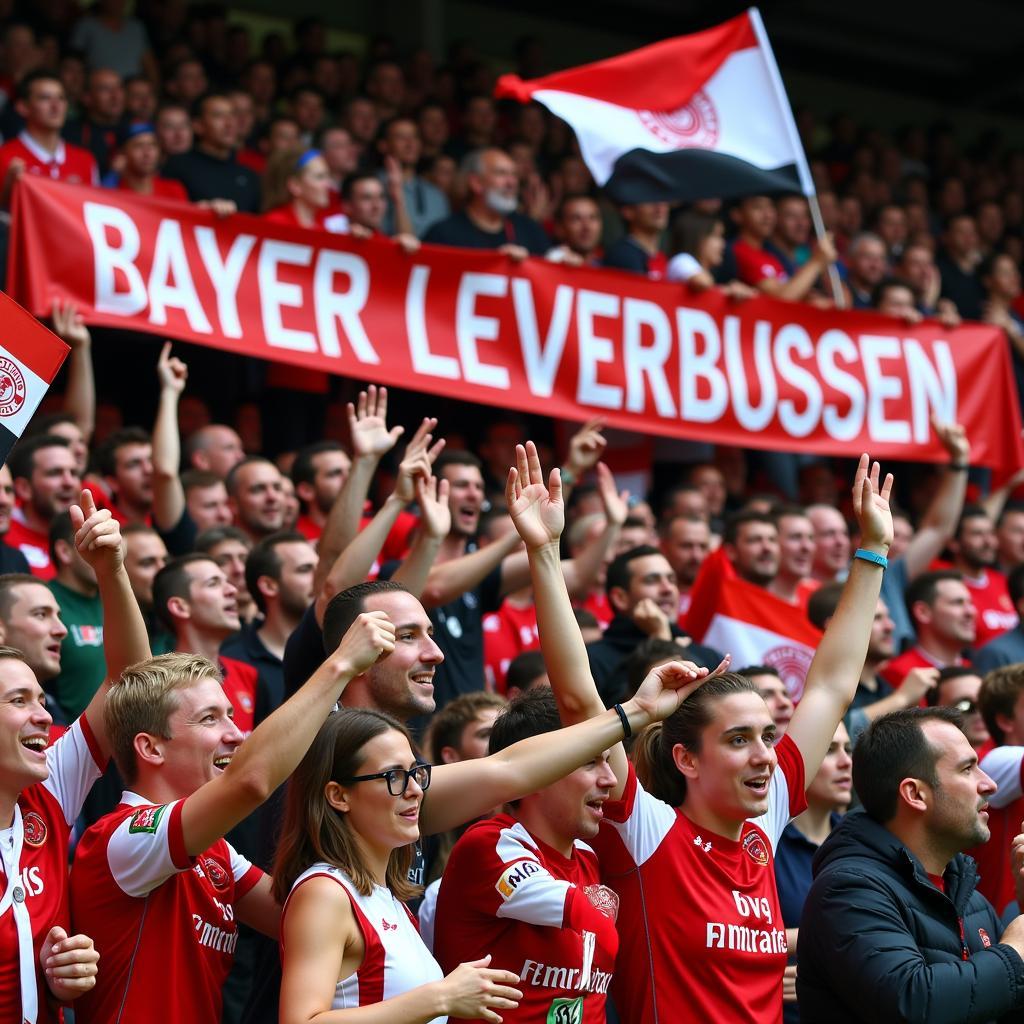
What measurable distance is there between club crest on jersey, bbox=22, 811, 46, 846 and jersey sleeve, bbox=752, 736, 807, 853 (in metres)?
1.78

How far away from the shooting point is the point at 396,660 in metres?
4.11

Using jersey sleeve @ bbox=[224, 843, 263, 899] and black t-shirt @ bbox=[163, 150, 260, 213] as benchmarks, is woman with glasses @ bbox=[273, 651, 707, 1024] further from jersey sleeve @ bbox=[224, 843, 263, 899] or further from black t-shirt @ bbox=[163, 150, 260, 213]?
black t-shirt @ bbox=[163, 150, 260, 213]

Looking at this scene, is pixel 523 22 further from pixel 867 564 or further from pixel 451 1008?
pixel 451 1008

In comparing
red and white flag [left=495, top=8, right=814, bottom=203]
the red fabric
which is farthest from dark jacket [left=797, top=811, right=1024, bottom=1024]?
the red fabric

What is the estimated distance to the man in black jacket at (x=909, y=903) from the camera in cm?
377

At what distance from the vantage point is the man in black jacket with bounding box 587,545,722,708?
6.47 metres

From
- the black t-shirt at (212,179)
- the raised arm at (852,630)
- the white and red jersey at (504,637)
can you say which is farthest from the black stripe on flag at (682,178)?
the raised arm at (852,630)

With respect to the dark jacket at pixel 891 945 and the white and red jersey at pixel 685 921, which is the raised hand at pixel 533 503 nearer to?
the white and red jersey at pixel 685 921

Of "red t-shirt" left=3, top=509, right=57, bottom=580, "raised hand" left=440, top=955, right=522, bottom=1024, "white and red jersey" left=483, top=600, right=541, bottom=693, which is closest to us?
"raised hand" left=440, top=955, right=522, bottom=1024

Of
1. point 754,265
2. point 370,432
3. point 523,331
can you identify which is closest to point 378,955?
point 370,432

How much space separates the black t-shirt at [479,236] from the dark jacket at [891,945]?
6191 mm

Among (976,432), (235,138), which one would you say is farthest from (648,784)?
(235,138)

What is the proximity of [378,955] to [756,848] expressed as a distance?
121cm

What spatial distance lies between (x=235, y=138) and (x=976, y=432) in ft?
16.1
